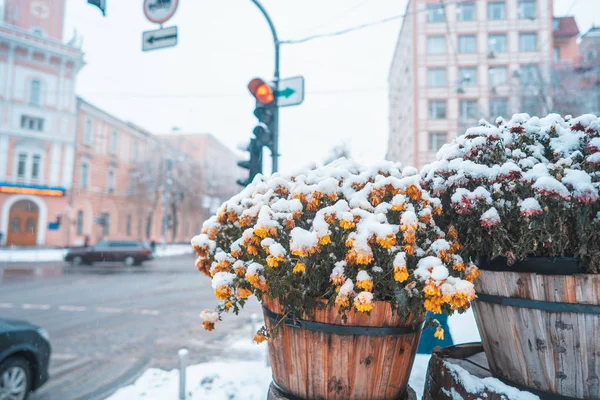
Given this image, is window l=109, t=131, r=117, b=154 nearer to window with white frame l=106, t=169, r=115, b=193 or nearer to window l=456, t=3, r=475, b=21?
window with white frame l=106, t=169, r=115, b=193

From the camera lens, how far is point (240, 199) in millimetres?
2510

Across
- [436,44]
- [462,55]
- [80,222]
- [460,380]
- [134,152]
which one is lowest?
[460,380]

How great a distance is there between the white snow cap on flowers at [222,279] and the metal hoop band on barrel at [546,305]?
49.4 inches

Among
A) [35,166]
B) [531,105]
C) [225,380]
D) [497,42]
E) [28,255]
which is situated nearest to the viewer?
[225,380]

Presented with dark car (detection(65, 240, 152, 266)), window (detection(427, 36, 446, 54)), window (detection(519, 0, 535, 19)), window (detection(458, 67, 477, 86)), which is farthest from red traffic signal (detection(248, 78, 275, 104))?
window (detection(519, 0, 535, 19))

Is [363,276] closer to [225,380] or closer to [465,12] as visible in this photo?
[225,380]

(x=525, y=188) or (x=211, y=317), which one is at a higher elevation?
(x=525, y=188)

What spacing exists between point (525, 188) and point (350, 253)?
2.72ft

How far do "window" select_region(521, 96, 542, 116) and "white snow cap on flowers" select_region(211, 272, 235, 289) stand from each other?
19.9 m

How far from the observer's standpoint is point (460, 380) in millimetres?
1873

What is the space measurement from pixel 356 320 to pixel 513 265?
75cm

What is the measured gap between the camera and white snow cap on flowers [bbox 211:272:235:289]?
6.39 ft

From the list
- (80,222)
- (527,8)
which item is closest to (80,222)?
(80,222)

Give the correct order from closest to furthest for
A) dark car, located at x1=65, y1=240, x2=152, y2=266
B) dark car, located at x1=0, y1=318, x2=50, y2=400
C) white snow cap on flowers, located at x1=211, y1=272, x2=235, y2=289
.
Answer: white snow cap on flowers, located at x1=211, y1=272, x2=235, y2=289, dark car, located at x1=0, y1=318, x2=50, y2=400, dark car, located at x1=65, y1=240, x2=152, y2=266
